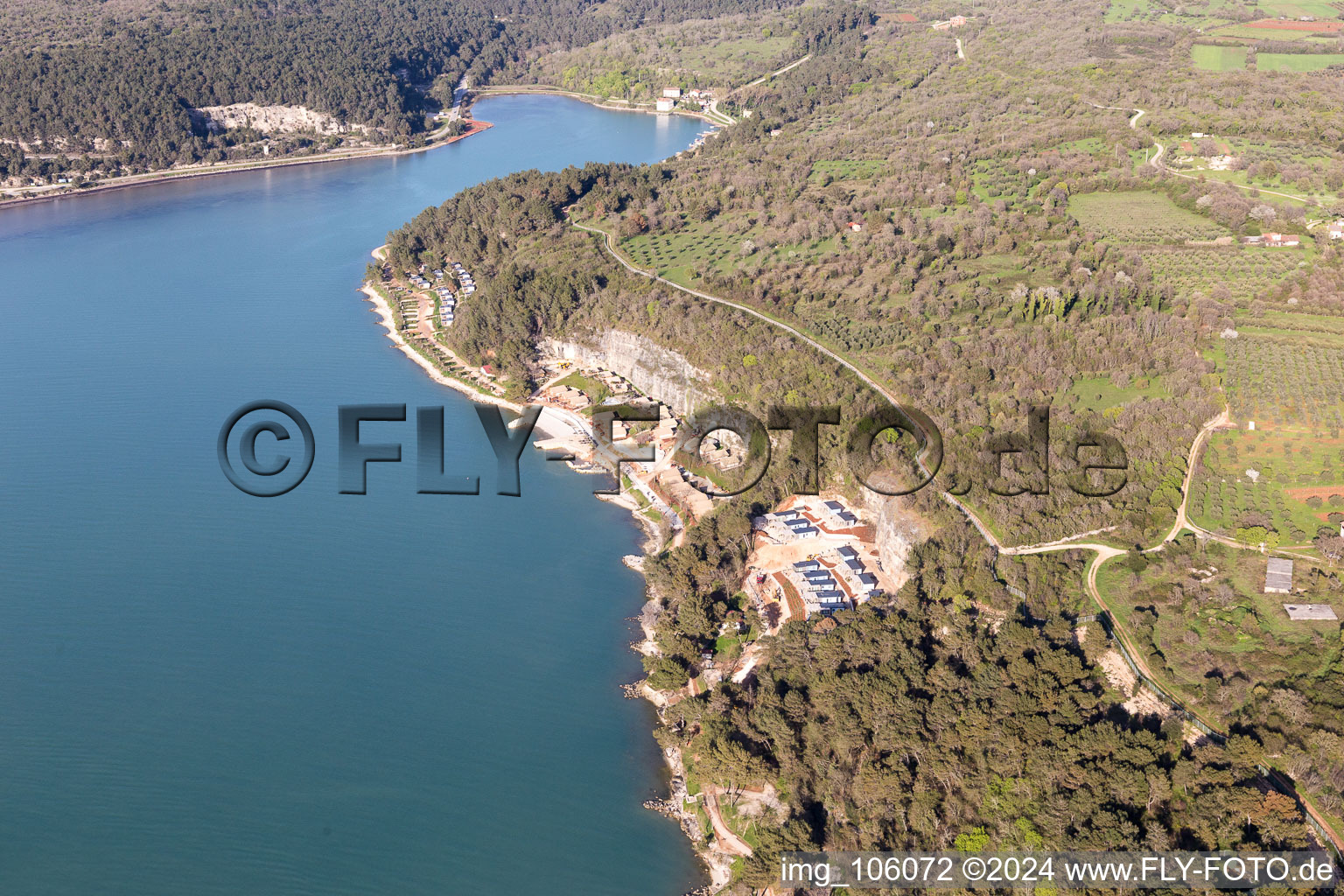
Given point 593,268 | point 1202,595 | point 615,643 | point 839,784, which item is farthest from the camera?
point 593,268

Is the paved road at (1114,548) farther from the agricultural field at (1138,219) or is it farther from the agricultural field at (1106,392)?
the agricultural field at (1138,219)

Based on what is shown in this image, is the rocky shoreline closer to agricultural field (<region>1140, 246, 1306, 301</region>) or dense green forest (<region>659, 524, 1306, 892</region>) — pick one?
dense green forest (<region>659, 524, 1306, 892</region>)

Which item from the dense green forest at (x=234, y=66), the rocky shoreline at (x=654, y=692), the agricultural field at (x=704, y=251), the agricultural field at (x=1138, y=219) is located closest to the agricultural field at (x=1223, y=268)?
the agricultural field at (x=1138, y=219)

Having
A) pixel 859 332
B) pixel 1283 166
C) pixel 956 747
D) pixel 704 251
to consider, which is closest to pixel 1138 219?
pixel 1283 166

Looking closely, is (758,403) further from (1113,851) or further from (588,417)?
(1113,851)

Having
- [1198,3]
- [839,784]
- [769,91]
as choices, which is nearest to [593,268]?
[839,784]

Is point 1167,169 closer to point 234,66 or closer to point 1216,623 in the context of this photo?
point 1216,623

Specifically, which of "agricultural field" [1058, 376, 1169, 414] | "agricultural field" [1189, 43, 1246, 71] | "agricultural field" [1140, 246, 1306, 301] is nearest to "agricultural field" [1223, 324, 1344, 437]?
"agricultural field" [1058, 376, 1169, 414]
